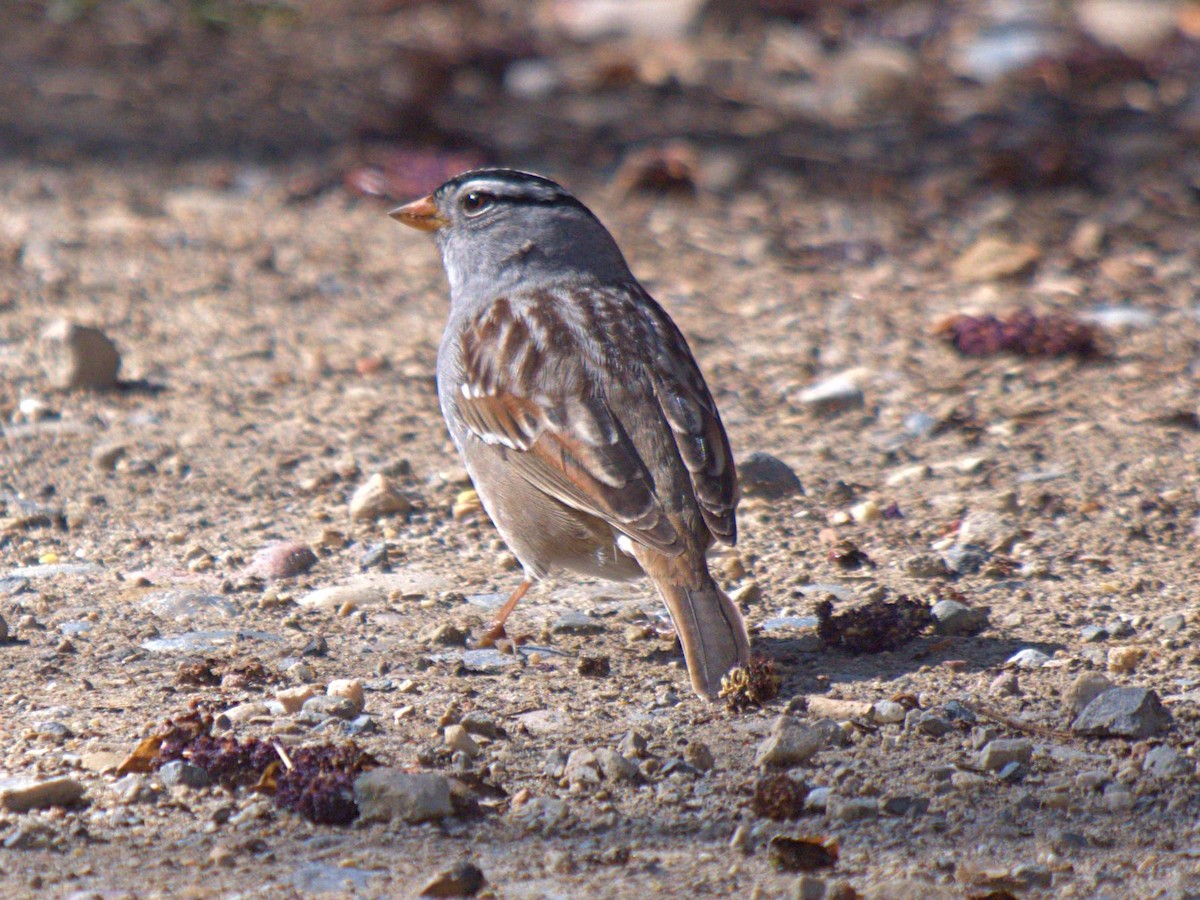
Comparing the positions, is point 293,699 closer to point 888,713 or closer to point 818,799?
point 818,799

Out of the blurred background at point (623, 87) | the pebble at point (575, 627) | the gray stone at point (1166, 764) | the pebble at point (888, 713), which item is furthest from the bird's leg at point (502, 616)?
the blurred background at point (623, 87)

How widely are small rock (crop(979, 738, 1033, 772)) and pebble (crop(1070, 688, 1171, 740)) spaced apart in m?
0.20

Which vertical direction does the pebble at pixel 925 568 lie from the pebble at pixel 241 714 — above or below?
below

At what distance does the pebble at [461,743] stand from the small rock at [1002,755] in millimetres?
1163

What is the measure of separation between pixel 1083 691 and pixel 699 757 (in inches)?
38.5

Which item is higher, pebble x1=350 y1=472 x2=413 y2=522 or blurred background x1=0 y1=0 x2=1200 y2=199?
blurred background x1=0 y1=0 x2=1200 y2=199

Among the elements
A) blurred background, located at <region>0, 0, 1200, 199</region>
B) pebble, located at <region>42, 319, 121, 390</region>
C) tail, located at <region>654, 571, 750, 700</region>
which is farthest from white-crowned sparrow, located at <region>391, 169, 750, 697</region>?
blurred background, located at <region>0, 0, 1200, 199</region>

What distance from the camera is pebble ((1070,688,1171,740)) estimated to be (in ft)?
12.2

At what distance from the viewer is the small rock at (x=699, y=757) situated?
11.9ft

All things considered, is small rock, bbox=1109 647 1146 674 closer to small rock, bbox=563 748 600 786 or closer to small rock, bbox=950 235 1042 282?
small rock, bbox=563 748 600 786

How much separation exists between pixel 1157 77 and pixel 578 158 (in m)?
3.84

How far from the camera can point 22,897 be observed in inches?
119

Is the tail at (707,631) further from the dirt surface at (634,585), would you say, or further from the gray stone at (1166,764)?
the gray stone at (1166,764)

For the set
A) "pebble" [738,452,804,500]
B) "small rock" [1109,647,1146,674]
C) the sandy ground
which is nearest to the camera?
the sandy ground
